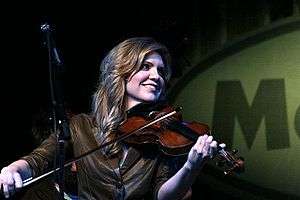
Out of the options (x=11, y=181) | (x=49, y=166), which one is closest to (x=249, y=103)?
(x=49, y=166)

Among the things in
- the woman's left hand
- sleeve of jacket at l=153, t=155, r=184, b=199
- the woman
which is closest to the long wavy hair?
the woman

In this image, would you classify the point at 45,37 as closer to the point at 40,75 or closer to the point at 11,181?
the point at 11,181

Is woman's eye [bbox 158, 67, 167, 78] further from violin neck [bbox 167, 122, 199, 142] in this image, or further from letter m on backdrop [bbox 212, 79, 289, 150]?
letter m on backdrop [bbox 212, 79, 289, 150]

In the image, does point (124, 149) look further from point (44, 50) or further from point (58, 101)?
point (44, 50)

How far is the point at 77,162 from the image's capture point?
1.87m

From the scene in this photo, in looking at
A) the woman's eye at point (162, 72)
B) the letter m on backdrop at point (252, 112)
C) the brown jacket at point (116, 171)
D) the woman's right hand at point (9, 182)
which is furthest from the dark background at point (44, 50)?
the woman's right hand at point (9, 182)

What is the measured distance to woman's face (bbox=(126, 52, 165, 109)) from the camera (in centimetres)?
196

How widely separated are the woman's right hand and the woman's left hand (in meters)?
0.55

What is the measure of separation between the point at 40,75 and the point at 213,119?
1.12 meters

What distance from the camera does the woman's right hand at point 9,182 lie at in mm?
1576

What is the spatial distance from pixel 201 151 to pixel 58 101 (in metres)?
0.47

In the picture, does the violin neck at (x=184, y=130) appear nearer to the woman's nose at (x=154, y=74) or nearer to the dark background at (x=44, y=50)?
the woman's nose at (x=154, y=74)

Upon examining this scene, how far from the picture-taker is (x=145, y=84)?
77.3 inches

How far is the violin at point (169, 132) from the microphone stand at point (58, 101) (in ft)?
0.99
